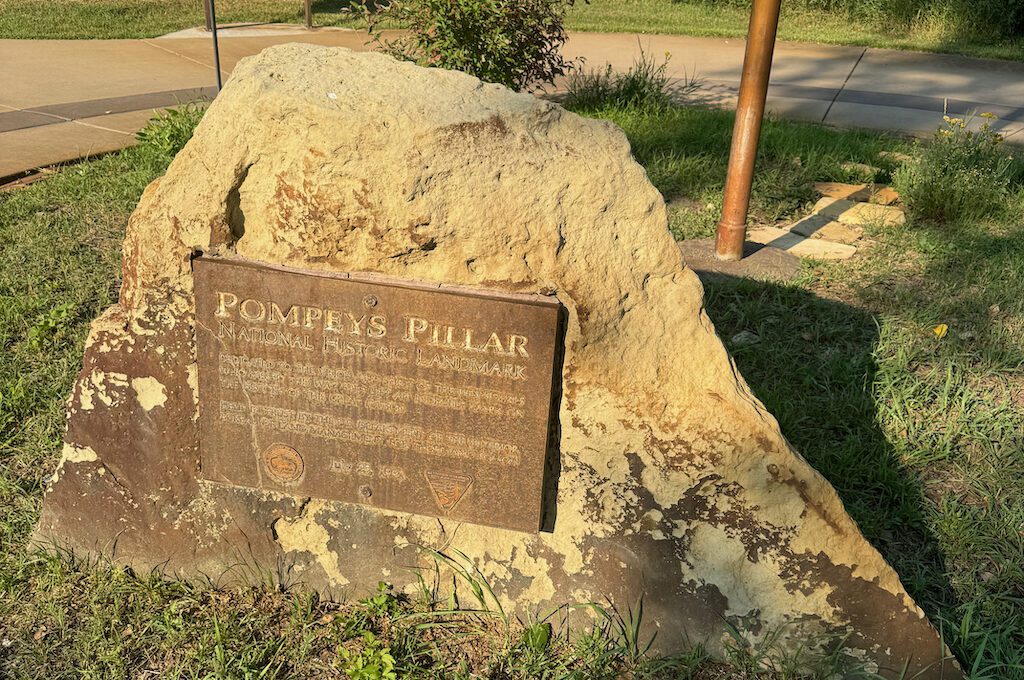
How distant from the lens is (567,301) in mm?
2174

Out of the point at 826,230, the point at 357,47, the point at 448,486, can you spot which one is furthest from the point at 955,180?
the point at 357,47

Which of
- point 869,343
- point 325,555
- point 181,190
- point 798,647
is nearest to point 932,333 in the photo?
point 869,343

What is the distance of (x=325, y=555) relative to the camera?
8.22 ft

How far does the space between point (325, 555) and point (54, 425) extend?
1.28 m

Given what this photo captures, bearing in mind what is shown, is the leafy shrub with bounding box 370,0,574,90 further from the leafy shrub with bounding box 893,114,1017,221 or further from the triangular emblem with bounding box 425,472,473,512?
the triangular emblem with bounding box 425,472,473,512

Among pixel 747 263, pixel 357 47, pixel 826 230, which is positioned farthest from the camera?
pixel 357 47

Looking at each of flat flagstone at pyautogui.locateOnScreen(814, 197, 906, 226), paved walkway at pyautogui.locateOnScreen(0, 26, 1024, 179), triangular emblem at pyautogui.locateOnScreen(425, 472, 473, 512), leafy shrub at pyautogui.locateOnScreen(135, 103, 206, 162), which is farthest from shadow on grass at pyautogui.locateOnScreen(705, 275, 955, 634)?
paved walkway at pyautogui.locateOnScreen(0, 26, 1024, 179)

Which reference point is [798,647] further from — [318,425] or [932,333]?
[932,333]

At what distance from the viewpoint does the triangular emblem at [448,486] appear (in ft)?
7.67

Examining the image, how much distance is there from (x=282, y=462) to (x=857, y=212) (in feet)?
13.0

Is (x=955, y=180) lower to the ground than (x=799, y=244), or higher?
higher

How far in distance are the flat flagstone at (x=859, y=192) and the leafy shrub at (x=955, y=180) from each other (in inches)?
11.7

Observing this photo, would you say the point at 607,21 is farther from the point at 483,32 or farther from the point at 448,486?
the point at 448,486

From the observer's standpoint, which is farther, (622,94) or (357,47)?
(357,47)
